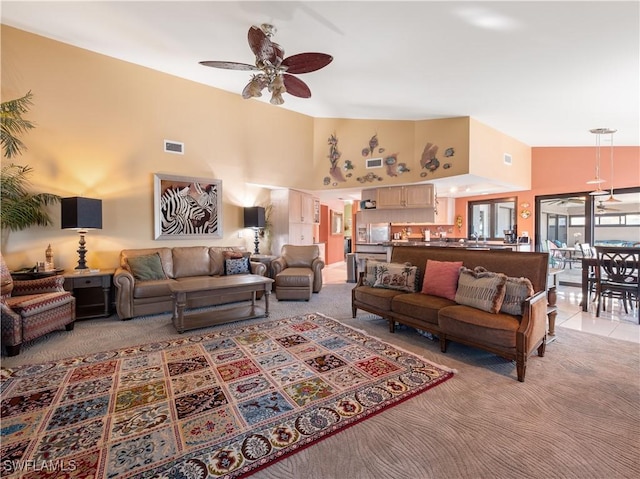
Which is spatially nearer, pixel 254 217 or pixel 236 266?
pixel 236 266

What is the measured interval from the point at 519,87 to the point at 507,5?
170cm

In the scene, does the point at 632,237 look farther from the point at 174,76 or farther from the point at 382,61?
the point at 174,76

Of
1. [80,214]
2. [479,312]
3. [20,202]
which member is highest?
[20,202]

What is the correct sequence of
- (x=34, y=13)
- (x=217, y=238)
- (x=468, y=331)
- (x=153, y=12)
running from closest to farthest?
(x=468, y=331) < (x=153, y=12) < (x=34, y=13) < (x=217, y=238)

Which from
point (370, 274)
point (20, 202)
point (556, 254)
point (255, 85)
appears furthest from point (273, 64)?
point (556, 254)

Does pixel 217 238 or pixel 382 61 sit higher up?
pixel 382 61

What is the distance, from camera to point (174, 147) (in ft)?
17.3

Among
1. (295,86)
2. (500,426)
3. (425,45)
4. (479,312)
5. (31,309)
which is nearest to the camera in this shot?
(500,426)

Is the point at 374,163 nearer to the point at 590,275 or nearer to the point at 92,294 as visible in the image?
the point at 590,275

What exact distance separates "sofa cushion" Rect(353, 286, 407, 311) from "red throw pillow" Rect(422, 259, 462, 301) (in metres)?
0.34

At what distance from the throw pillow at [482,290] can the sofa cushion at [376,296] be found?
739 mm

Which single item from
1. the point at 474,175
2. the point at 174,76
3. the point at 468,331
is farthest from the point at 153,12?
the point at 474,175

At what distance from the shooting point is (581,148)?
6125 mm

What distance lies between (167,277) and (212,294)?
1.50 meters
